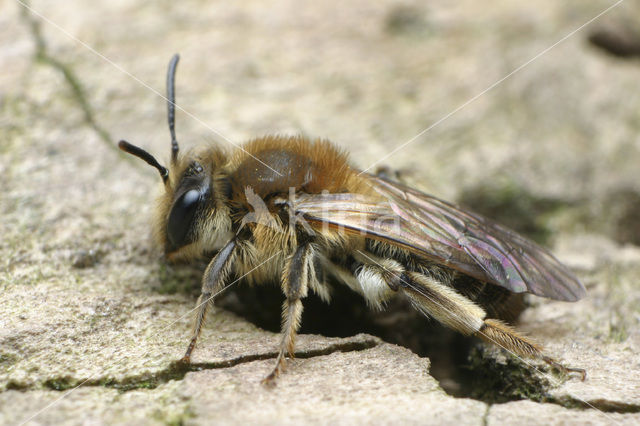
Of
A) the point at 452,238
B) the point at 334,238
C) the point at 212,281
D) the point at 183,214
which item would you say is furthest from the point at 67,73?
the point at 452,238

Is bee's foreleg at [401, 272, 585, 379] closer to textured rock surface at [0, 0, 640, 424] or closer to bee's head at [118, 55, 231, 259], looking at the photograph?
textured rock surface at [0, 0, 640, 424]

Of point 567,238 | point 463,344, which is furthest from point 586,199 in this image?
point 463,344

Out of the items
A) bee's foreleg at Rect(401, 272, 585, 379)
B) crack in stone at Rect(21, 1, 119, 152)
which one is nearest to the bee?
bee's foreleg at Rect(401, 272, 585, 379)

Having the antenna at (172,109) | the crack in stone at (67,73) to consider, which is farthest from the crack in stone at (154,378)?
the crack in stone at (67,73)

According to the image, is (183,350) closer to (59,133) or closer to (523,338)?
(523,338)

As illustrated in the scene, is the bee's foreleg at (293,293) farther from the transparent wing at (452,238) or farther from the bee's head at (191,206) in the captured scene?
the bee's head at (191,206)

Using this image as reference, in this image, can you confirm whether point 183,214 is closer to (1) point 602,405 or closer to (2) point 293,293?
(2) point 293,293
